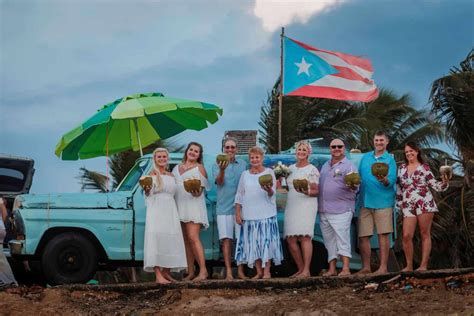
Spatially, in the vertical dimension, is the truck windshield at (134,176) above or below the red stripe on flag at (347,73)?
below

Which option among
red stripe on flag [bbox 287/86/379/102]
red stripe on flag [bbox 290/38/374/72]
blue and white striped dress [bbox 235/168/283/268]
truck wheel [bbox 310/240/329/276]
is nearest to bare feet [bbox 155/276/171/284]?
blue and white striped dress [bbox 235/168/283/268]

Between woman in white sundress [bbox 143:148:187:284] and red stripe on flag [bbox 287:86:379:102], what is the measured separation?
6.14 meters

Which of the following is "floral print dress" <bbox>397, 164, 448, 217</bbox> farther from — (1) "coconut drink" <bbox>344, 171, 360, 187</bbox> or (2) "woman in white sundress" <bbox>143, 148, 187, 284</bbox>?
(2) "woman in white sundress" <bbox>143, 148, 187, 284</bbox>

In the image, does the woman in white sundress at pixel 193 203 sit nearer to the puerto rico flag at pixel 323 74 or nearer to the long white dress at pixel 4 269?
the long white dress at pixel 4 269

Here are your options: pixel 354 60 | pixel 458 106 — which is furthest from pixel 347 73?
pixel 458 106

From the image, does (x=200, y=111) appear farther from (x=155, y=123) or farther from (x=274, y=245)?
(x=274, y=245)

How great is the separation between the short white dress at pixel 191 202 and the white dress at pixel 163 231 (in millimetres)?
136

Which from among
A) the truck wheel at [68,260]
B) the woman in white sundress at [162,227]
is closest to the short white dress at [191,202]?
the woman in white sundress at [162,227]

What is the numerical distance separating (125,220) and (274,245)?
2.07 m

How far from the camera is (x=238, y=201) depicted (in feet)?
30.9

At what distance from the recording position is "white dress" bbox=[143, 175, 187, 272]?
30.7ft

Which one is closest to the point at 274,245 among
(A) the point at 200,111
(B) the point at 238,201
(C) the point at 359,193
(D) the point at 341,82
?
(B) the point at 238,201

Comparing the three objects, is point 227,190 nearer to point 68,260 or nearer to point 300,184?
point 300,184

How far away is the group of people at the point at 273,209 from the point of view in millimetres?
9328
